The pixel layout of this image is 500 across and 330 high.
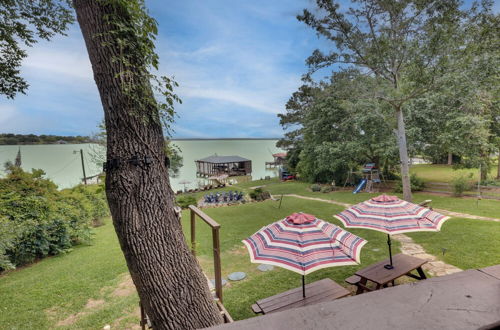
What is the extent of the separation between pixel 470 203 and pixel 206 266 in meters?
10.5

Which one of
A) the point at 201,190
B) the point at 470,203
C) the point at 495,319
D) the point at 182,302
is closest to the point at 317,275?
the point at 182,302

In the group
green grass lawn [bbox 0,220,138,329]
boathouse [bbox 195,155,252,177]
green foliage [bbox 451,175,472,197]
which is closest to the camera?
green grass lawn [bbox 0,220,138,329]

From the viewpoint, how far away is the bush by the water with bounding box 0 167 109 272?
5.88 meters

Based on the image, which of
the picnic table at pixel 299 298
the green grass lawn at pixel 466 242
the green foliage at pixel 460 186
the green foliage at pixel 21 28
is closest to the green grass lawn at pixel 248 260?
the picnic table at pixel 299 298

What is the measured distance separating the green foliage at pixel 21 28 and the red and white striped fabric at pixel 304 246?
4874 millimetres

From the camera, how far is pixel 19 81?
5105mm

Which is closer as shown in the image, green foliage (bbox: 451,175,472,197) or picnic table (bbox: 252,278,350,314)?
picnic table (bbox: 252,278,350,314)

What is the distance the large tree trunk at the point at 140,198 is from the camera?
1.98 metres

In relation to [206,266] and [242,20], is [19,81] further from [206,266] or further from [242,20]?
[242,20]

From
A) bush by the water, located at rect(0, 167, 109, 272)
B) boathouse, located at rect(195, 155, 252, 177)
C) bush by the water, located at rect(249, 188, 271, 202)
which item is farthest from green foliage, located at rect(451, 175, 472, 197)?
boathouse, located at rect(195, 155, 252, 177)

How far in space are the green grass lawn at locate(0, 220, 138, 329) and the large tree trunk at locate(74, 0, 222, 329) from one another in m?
2.59

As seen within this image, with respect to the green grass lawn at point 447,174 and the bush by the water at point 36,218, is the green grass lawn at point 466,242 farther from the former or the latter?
the green grass lawn at point 447,174

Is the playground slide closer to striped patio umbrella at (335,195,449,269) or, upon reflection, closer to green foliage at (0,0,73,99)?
striped patio umbrella at (335,195,449,269)

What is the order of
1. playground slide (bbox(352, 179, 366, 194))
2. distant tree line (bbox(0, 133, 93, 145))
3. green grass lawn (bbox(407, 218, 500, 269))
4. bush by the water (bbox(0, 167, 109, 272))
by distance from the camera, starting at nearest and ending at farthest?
green grass lawn (bbox(407, 218, 500, 269)), bush by the water (bbox(0, 167, 109, 272)), playground slide (bbox(352, 179, 366, 194)), distant tree line (bbox(0, 133, 93, 145))
